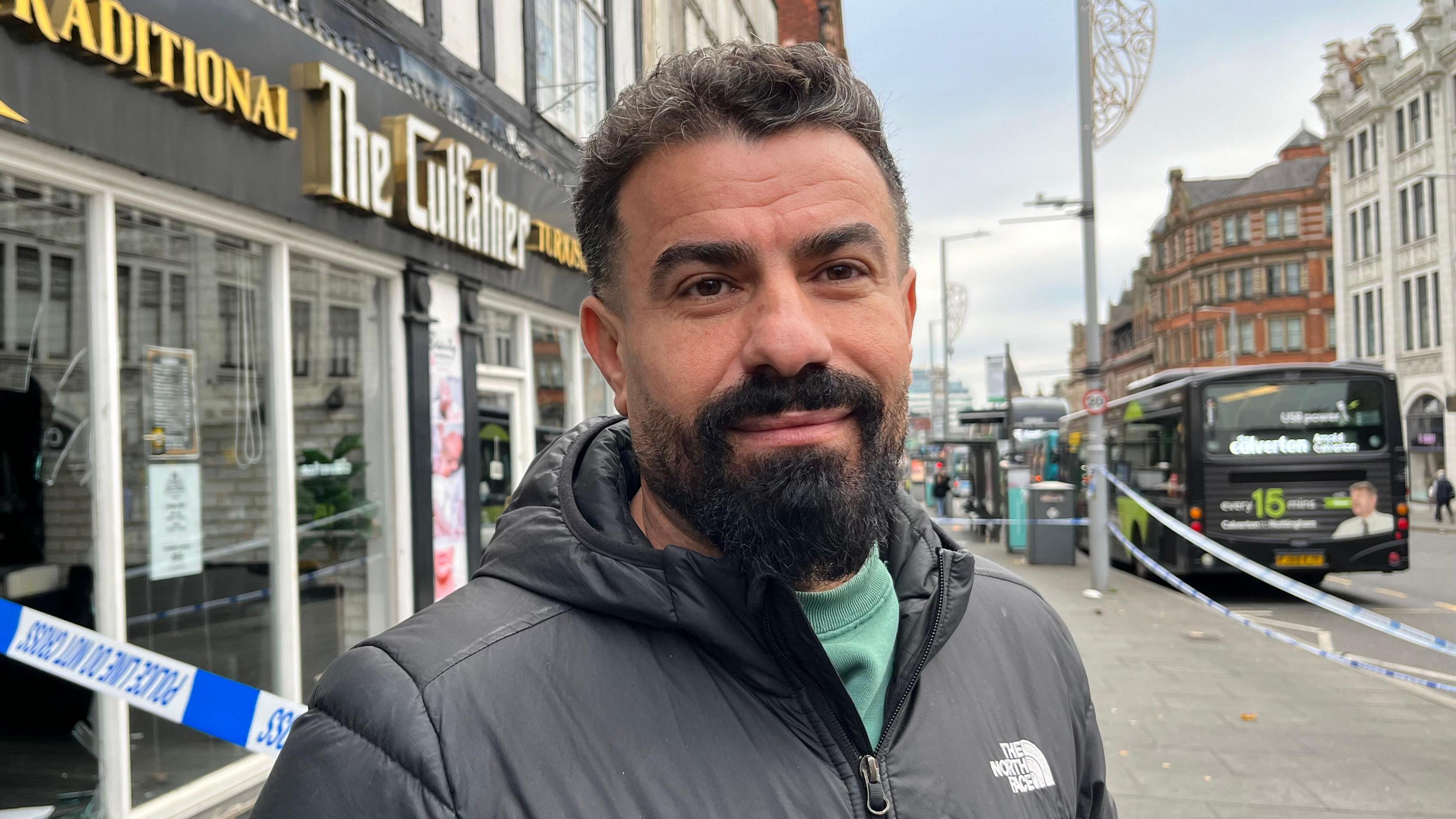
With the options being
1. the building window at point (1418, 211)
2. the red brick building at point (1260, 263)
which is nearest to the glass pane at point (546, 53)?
the building window at point (1418, 211)

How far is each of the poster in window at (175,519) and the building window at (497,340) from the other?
9.98 ft

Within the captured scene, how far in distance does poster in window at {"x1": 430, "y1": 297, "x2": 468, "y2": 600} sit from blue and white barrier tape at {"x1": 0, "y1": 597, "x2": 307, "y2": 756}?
9.94 feet

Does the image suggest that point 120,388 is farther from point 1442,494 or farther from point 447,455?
point 1442,494

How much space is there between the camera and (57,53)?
386 cm

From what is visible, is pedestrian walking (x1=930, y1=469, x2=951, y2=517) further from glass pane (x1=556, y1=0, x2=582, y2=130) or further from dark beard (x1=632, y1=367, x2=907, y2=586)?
dark beard (x1=632, y1=367, x2=907, y2=586)

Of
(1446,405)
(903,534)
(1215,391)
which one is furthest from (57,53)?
(1446,405)

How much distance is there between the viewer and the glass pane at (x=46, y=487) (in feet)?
13.0

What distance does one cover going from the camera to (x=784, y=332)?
1.35 meters

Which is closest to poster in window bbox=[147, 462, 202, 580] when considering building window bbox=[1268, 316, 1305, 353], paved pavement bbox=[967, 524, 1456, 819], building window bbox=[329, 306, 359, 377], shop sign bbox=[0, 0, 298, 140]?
building window bbox=[329, 306, 359, 377]

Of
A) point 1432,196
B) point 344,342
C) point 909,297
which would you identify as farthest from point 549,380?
point 1432,196

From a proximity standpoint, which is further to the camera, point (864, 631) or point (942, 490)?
point (942, 490)

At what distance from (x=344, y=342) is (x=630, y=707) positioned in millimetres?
5490

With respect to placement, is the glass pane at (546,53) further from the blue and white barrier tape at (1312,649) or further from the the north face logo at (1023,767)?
the the north face logo at (1023,767)

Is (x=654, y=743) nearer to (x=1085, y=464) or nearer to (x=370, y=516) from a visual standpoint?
(x=370, y=516)
